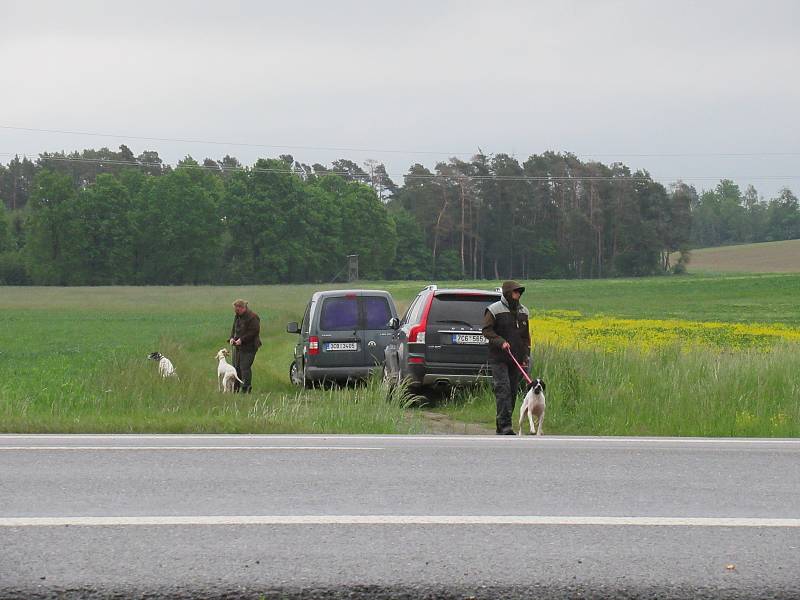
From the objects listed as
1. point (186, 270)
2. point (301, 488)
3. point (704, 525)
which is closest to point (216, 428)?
point (301, 488)

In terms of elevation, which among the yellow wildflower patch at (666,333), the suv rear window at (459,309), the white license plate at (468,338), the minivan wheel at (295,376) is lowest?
the yellow wildflower patch at (666,333)

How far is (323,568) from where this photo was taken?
573 centimetres

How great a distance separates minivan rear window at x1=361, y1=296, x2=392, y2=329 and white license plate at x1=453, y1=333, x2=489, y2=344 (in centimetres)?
417

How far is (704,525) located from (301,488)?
9.04ft

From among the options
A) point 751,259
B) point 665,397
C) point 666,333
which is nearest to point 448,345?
point 665,397

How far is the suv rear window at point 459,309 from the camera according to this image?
17531 millimetres

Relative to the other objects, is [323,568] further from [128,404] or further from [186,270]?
[186,270]

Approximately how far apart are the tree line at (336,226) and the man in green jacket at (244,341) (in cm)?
10275

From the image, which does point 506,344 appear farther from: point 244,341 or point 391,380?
point 244,341

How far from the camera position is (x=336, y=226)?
128m

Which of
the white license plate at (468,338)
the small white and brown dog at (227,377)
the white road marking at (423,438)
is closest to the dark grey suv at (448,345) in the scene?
the white license plate at (468,338)

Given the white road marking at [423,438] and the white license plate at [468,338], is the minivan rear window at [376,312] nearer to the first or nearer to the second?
the white license plate at [468,338]

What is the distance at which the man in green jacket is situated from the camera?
64.6ft

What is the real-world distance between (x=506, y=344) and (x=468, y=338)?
394 cm
